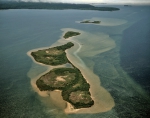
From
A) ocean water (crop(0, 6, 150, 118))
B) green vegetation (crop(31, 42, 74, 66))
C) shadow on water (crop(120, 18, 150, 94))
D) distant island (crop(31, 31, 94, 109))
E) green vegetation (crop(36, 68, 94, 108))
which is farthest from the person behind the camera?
green vegetation (crop(31, 42, 74, 66))

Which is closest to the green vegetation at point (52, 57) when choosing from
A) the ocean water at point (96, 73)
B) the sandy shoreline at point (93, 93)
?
the sandy shoreline at point (93, 93)

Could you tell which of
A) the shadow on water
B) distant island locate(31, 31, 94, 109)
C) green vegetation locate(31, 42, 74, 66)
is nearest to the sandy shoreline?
distant island locate(31, 31, 94, 109)

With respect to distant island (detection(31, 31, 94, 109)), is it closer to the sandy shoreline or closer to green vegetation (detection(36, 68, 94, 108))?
green vegetation (detection(36, 68, 94, 108))

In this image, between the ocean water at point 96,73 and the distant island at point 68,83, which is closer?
the ocean water at point 96,73

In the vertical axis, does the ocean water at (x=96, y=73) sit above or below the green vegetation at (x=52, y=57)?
below

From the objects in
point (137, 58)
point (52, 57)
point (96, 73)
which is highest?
point (52, 57)

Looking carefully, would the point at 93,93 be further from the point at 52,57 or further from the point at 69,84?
the point at 52,57

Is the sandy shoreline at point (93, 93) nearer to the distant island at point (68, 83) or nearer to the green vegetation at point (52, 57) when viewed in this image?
the distant island at point (68, 83)

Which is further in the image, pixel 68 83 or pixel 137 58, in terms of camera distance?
pixel 137 58

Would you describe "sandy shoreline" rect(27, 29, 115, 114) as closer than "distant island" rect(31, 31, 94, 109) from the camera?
Yes

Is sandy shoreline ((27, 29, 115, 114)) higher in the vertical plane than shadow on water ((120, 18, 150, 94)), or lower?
lower

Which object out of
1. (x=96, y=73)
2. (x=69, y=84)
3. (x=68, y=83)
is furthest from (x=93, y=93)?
(x=96, y=73)

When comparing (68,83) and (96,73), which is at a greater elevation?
(68,83)

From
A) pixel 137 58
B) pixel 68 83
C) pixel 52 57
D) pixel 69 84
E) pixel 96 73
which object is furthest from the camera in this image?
pixel 137 58
